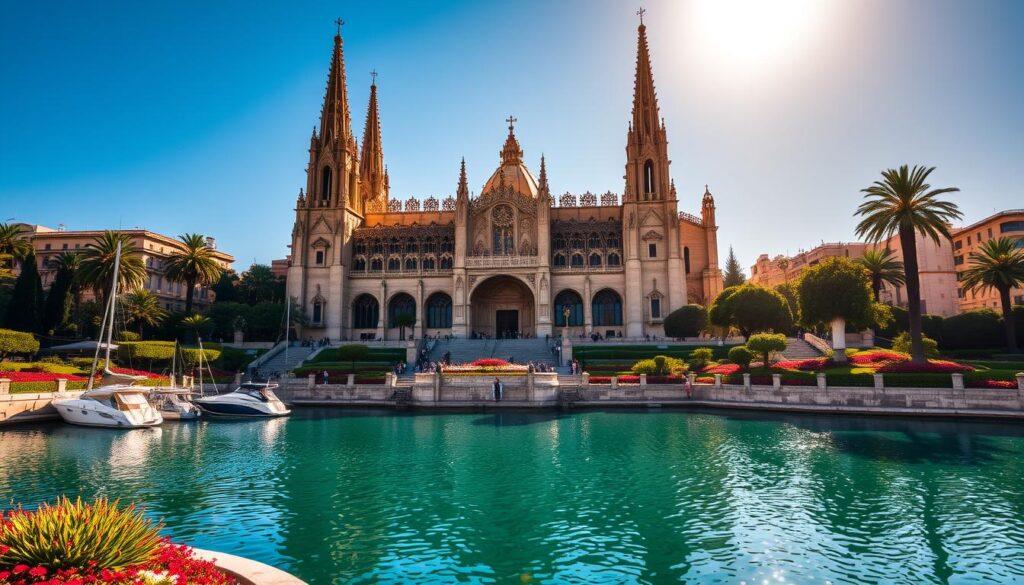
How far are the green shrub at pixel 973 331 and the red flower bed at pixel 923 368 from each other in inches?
852

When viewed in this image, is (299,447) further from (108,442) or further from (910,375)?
(910,375)

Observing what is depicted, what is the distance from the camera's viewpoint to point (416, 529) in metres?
11.2

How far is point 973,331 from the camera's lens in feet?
146

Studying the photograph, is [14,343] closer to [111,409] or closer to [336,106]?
[111,409]

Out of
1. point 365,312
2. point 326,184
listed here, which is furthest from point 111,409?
point 326,184

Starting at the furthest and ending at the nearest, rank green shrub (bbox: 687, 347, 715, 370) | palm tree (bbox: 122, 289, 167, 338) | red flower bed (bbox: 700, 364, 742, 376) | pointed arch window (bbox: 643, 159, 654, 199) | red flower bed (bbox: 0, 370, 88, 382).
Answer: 1. pointed arch window (bbox: 643, 159, 654, 199)
2. palm tree (bbox: 122, 289, 167, 338)
3. green shrub (bbox: 687, 347, 715, 370)
4. red flower bed (bbox: 700, 364, 742, 376)
5. red flower bed (bbox: 0, 370, 88, 382)

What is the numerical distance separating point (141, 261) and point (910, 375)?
54.3 m

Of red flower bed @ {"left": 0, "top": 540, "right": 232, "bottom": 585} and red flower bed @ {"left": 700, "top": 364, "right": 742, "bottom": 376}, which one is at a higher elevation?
red flower bed @ {"left": 700, "top": 364, "right": 742, "bottom": 376}

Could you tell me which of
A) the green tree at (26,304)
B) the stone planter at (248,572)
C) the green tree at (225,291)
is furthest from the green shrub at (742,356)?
the green tree at (225,291)

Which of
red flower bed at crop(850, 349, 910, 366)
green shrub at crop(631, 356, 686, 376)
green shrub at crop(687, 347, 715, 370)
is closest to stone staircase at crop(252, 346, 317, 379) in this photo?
green shrub at crop(631, 356, 686, 376)

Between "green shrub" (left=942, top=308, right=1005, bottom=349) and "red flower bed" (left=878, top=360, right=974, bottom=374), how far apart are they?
71.0ft

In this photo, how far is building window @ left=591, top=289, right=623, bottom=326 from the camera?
193ft

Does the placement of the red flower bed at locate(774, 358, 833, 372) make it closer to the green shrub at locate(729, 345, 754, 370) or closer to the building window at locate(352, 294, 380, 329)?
the green shrub at locate(729, 345, 754, 370)

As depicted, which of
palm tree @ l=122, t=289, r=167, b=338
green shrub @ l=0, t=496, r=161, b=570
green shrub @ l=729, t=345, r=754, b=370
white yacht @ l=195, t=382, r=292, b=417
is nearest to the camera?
green shrub @ l=0, t=496, r=161, b=570
